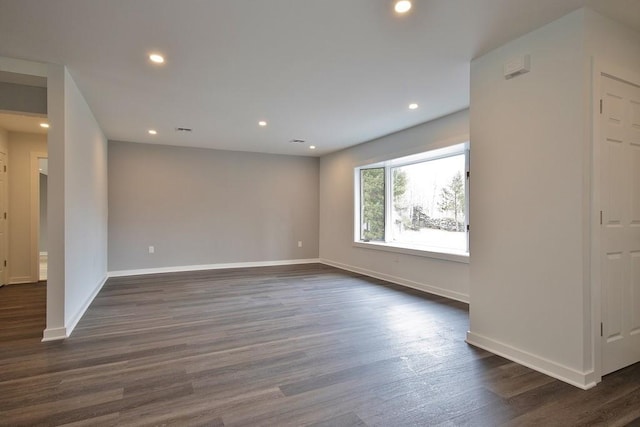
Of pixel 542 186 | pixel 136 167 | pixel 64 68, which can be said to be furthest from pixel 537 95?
pixel 136 167

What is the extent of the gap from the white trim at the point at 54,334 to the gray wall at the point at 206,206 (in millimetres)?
3392

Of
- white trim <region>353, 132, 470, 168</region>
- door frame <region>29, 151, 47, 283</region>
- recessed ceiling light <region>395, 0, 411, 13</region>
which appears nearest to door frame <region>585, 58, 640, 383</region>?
recessed ceiling light <region>395, 0, 411, 13</region>

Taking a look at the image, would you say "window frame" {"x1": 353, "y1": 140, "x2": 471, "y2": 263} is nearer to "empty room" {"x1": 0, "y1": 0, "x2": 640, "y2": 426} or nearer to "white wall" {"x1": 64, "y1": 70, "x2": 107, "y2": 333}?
"empty room" {"x1": 0, "y1": 0, "x2": 640, "y2": 426}

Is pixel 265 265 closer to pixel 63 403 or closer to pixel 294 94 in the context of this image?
A: pixel 294 94

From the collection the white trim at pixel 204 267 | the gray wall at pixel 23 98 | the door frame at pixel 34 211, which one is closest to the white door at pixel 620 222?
the gray wall at pixel 23 98

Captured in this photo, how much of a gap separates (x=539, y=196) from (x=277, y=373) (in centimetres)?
229

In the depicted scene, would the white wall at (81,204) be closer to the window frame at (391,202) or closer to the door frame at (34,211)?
the door frame at (34,211)

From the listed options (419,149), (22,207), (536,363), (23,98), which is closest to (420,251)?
(419,149)

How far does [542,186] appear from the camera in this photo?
2.40 m

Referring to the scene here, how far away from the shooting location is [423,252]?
4949 mm

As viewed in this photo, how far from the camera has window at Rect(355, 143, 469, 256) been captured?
15.6ft

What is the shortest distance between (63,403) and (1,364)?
1.01m

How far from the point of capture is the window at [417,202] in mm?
4766

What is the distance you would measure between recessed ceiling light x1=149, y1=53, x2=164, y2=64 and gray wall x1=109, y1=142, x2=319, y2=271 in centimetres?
394
